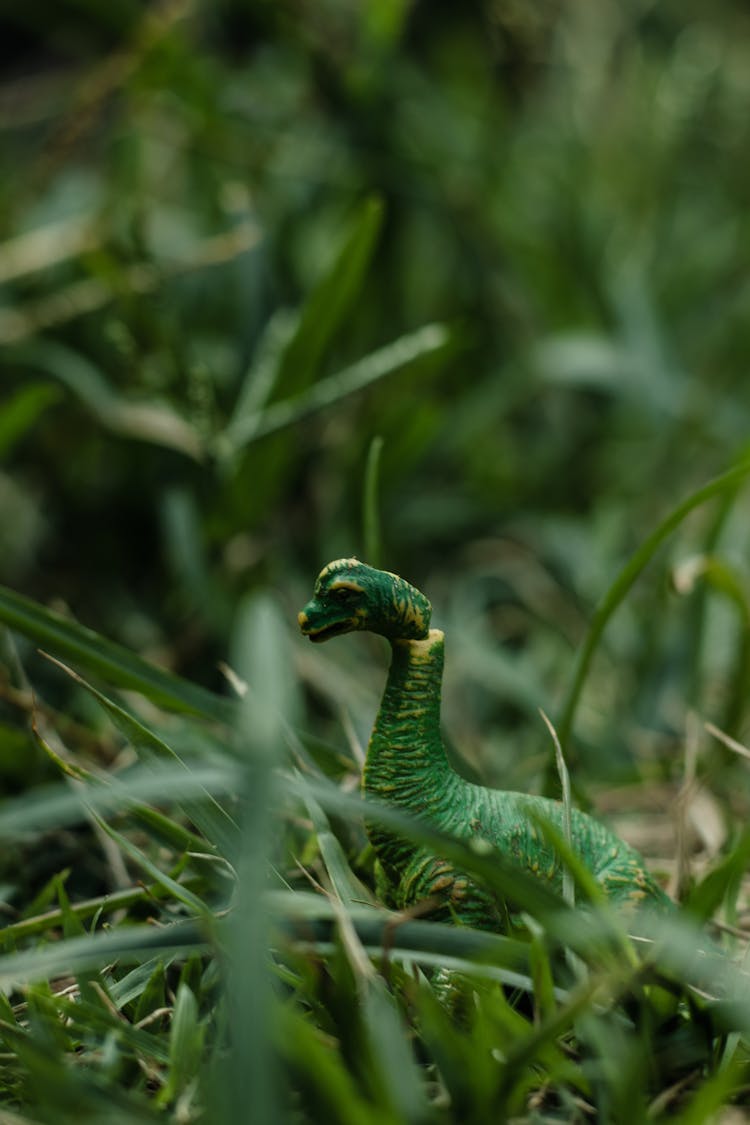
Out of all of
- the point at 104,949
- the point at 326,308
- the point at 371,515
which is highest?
the point at 326,308

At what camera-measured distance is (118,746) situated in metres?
1.18

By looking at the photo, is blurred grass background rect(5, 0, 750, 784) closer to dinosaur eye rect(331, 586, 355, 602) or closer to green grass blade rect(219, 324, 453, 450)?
green grass blade rect(219, 324, 453, 450)

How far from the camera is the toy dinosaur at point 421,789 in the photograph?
2.33ft

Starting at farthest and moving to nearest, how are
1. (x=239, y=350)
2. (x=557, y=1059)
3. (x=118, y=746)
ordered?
(x=239, y=350) < (x=118, y=746) < (x=557, y=1059)

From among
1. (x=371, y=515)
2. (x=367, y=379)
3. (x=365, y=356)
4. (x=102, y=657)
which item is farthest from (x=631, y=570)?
(x=365, y=356)

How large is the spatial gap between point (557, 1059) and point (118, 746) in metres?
0.70

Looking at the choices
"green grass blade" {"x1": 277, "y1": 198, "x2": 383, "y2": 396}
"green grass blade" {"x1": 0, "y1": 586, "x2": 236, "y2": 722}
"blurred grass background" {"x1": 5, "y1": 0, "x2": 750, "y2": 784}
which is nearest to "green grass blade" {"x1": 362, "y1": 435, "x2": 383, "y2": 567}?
"green grass blade" {"x1": 0, "y1": 586, "x2": 236, "y2": 722}

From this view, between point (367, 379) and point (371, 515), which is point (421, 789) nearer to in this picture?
point (371, 515)

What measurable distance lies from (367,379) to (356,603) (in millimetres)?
720

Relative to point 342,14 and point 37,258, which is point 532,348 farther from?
point 342,14

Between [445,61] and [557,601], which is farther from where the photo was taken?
[445,61]

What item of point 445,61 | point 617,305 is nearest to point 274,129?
point 617,305

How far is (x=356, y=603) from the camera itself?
0.71 metres

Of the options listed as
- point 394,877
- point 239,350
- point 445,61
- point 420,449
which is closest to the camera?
point 394,877
